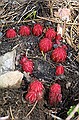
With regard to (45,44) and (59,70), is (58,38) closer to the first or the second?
(45,44)

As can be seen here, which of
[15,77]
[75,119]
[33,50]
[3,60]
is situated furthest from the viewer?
[33,50]

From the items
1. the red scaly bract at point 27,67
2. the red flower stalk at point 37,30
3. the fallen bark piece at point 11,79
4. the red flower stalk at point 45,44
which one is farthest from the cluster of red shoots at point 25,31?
the fallen bark piece at point 11,79

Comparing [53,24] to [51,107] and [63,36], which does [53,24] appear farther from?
[51,107]

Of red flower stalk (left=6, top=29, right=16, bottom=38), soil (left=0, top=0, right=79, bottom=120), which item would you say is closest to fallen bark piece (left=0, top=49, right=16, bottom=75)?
soil (left=0, top=0, right=79, bottom=120)

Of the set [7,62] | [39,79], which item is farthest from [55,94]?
[7,62]

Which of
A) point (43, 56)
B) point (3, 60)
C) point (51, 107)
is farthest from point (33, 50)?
point (51, 107)

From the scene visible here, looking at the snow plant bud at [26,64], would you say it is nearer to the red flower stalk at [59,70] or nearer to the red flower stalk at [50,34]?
the red flower stalk at [59,70]
